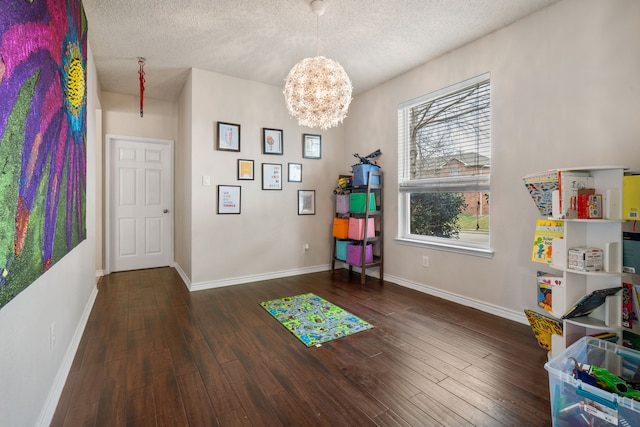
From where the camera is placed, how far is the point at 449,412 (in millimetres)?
1531

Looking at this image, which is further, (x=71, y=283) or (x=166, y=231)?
(x=166, y=231)

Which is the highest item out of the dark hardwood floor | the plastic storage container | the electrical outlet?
the electrical outlet

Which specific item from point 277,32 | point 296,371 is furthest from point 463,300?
point 277,32

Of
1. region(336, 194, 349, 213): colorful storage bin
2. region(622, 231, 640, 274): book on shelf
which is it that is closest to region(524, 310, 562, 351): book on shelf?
region(622, 231, 640, 274): book on shelf

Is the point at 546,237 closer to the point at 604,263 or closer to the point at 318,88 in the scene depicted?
the point at 604,263

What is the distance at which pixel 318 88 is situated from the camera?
7.75 feet

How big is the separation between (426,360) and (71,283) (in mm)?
2533

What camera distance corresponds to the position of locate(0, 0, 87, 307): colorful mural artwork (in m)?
0.97

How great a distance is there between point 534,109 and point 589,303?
1626 millimetres

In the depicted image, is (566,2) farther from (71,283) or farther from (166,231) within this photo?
(166,231)

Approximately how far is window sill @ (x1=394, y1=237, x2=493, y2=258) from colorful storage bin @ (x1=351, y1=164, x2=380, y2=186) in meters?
0.82

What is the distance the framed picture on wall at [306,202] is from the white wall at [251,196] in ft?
0.22

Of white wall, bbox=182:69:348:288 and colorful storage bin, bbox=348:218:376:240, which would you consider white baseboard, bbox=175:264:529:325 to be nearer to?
white wall, bbox=182:69:348:288

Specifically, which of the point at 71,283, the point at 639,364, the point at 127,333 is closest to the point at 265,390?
the point at 127,333
